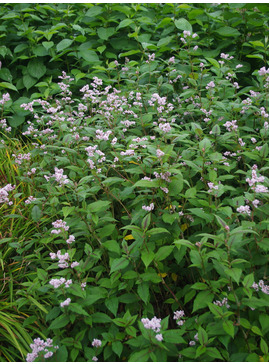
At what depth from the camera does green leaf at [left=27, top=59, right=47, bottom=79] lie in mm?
4504

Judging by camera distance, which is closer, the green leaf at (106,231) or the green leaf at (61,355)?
the green leaf at (61,355)

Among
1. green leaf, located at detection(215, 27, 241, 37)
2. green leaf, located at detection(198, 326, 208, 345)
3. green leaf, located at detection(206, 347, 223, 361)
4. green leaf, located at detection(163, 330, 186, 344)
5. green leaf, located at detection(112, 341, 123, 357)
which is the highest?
green leaf, located at detection(215, 27, 241, 37)

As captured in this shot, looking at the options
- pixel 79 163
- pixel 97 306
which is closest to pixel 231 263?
pixel 97 306

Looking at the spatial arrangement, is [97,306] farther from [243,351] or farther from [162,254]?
[243,351]

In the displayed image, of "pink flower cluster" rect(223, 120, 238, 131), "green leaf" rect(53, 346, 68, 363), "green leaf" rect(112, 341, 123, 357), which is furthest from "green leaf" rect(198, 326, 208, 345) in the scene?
"pink flower cluster" rect(223, 120, 238, 131)

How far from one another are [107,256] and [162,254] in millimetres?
446

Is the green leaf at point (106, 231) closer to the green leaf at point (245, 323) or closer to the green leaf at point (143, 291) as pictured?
the green leaf at point (143, 291)

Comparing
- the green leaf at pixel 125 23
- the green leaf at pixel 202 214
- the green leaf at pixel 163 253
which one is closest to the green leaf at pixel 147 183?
the green leaf at pixel 202 214

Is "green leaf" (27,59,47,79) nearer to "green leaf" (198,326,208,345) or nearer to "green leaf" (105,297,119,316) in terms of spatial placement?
"green leaf" (105,297,119,316)

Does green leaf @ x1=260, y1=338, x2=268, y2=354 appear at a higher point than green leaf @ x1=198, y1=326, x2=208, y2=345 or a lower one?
lower

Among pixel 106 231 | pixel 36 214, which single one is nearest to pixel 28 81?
pixel 36 214

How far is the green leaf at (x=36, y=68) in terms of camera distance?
4504 mm

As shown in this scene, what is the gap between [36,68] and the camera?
4547 mm

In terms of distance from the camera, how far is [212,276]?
207 centimetres
